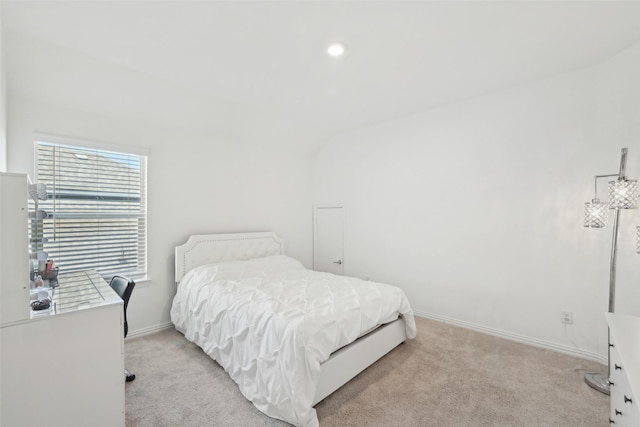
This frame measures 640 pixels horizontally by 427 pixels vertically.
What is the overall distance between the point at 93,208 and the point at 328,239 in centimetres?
323

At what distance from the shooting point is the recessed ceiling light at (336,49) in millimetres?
2279

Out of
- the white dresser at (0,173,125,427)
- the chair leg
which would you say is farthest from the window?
the white dresser at (0,173,125,427)

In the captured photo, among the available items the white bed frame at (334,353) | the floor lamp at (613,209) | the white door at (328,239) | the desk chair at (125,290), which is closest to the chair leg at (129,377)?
the desk chair at (125,290)

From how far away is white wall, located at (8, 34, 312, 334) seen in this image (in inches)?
99.7

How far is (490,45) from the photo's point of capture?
2.31 m

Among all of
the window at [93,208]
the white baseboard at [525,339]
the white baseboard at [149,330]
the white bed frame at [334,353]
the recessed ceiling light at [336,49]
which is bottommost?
the white baseboard at [149,330]

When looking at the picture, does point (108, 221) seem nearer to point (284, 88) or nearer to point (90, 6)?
point (90, 6)

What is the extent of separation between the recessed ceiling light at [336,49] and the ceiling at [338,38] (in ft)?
0.24

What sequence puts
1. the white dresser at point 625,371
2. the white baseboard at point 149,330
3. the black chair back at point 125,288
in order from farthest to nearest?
the white baseboard at point 149,330 → the black chair back at point 125,288 → the white dresser at point 625,371

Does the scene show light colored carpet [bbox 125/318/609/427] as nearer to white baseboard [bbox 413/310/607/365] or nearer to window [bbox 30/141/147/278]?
white baseboard [bbox 413/310/607/365]

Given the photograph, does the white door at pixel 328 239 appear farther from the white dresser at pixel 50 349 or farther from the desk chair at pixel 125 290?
the white dresser at pixel 50 349

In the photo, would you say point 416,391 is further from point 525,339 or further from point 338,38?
point 338,38

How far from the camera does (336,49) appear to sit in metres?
2.33

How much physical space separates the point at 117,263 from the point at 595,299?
4.88 m
